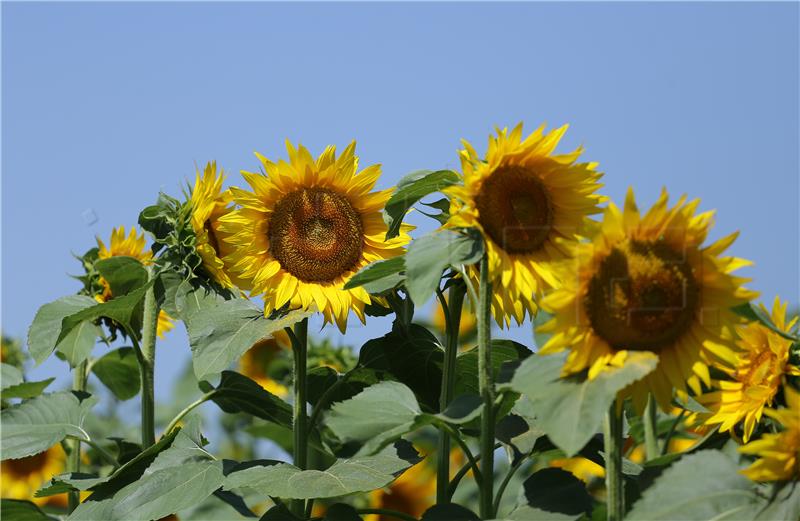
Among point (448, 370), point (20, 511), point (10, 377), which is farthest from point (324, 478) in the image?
point (10, 377)

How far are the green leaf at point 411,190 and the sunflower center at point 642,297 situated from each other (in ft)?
1.28

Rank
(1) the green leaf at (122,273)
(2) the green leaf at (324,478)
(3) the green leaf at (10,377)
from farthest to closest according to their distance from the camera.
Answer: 1. (3) the green leaf at (10,377)
2. (1) the green leaf at (122,273)
3. (2) the green leaf at (324,478)

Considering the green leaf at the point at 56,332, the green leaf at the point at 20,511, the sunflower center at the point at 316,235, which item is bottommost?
the green leaf at the point at 20,511

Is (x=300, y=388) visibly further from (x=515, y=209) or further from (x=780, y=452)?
(x=780, y=452)

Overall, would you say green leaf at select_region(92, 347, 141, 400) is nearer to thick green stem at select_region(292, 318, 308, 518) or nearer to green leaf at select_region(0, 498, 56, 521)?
green leaf at select_region(0, 498, 56, 521)

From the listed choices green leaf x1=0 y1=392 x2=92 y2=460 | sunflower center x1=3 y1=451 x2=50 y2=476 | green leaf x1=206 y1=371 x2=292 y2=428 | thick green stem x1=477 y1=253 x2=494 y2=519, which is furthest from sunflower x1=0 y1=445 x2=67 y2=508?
thick green stem x1=477 y1=253 x2=494 y2=519

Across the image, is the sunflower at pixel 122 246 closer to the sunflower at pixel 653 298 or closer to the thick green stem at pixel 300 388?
the thick green stem at pixel 300 388

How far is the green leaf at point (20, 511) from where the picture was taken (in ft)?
9.73

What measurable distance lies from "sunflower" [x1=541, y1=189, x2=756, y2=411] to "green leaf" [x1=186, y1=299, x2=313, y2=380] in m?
0.73

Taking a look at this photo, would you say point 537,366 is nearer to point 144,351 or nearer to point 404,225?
point 404,225

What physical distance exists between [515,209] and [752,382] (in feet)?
2.08

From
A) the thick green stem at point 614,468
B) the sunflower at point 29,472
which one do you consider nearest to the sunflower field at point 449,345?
the thick green stem at point 614,468

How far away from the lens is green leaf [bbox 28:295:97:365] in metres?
2.79

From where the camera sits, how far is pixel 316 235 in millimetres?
2482
